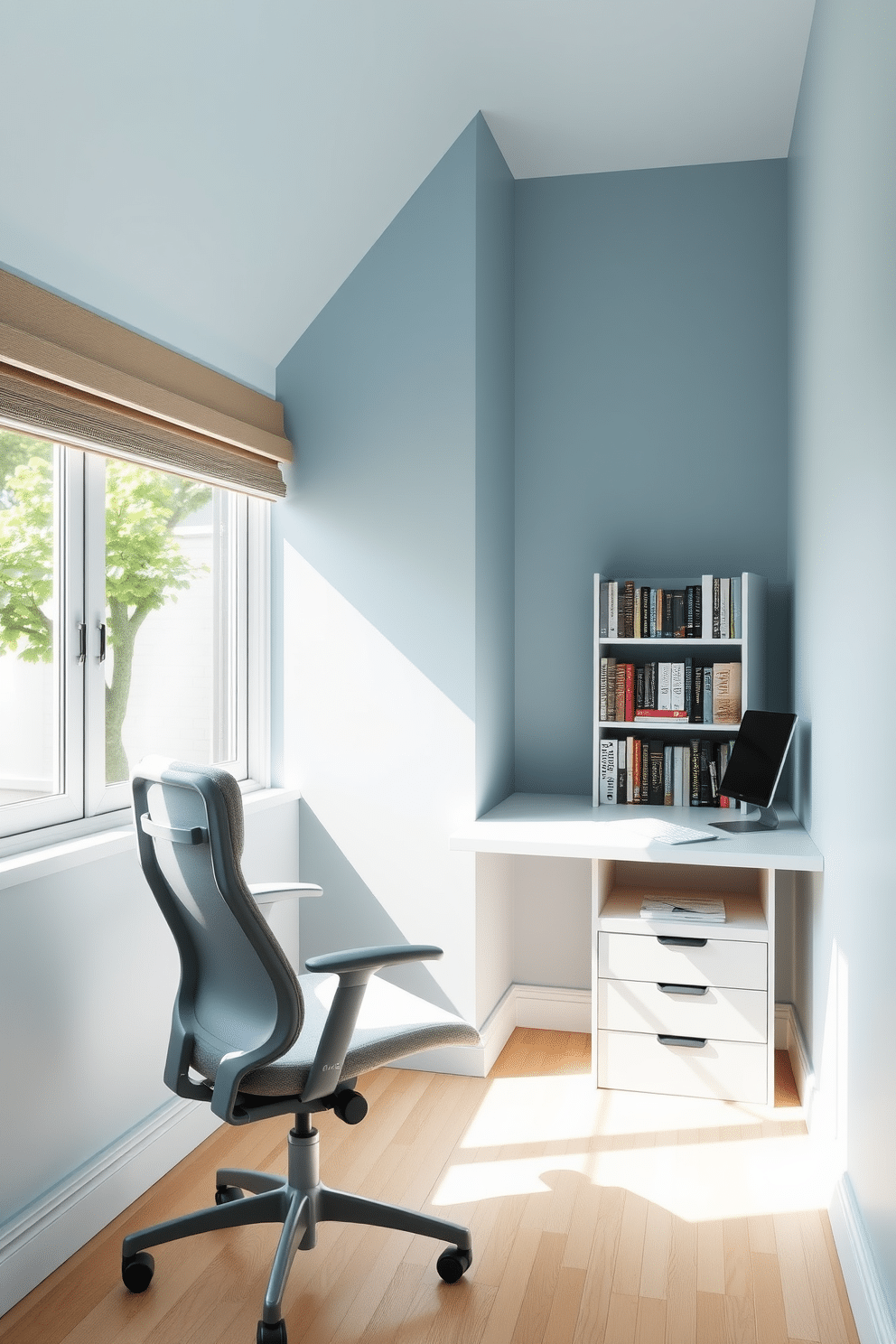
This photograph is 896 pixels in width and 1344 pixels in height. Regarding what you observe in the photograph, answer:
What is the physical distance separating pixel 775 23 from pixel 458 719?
2031 mm

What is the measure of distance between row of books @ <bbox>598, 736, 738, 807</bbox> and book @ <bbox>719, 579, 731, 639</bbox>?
38 centimetres

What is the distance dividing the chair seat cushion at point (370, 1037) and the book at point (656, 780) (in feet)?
4.34

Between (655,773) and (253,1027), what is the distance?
5.79ft

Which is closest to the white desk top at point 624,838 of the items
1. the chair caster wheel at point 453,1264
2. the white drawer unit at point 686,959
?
the white drawer unit at point 686,959

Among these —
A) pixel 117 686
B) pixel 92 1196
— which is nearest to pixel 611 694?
pixel 117 686

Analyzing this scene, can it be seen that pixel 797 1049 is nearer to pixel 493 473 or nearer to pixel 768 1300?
pixel 768 1300

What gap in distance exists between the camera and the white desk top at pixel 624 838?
2.58 metres

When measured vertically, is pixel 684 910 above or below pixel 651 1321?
above

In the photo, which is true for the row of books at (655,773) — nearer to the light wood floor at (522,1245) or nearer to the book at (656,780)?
the book at (656,780)

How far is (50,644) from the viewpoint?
2250 mm

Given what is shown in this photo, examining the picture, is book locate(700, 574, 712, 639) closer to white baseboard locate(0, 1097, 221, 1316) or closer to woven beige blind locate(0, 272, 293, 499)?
woven beige blind locate(0, 272, 293, 499)

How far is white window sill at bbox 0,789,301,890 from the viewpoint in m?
1.96

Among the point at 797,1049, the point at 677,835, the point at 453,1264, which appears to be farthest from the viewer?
the point at 797,1049

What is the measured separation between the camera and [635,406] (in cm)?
341
